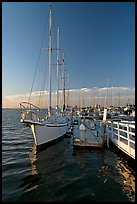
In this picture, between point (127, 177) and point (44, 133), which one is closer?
point (127, 177)

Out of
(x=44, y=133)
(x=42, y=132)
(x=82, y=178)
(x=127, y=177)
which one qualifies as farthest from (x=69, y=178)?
(x=44, y=133)

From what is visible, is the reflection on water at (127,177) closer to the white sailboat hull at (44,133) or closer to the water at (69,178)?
the water at (69,178)

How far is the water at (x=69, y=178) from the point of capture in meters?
5.65

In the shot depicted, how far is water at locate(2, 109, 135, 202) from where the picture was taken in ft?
18.5

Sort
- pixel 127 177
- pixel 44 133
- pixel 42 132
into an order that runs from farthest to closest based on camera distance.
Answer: pixel 44 133
pixel 42 132
pixel 127 177

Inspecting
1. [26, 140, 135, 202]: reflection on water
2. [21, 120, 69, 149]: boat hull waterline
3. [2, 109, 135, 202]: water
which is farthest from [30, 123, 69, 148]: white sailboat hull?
[26, 140, 135, 202]: reflection on water

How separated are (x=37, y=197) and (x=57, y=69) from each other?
59.4ft

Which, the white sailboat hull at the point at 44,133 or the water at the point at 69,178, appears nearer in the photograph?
the water at the point at 69,178

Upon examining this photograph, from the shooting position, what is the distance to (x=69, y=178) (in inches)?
284

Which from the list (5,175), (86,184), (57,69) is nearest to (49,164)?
(5,175)

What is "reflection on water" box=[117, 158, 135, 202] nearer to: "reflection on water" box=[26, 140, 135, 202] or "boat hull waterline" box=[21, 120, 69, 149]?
"reflection on water" box=[26, 140, 135, 202]

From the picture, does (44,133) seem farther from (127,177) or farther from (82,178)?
(127,177)

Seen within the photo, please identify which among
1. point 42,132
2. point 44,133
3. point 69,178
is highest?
point 42,132

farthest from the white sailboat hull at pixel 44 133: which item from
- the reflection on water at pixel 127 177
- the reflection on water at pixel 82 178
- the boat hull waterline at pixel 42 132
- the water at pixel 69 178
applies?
the reflection on water at pixel 127 177
